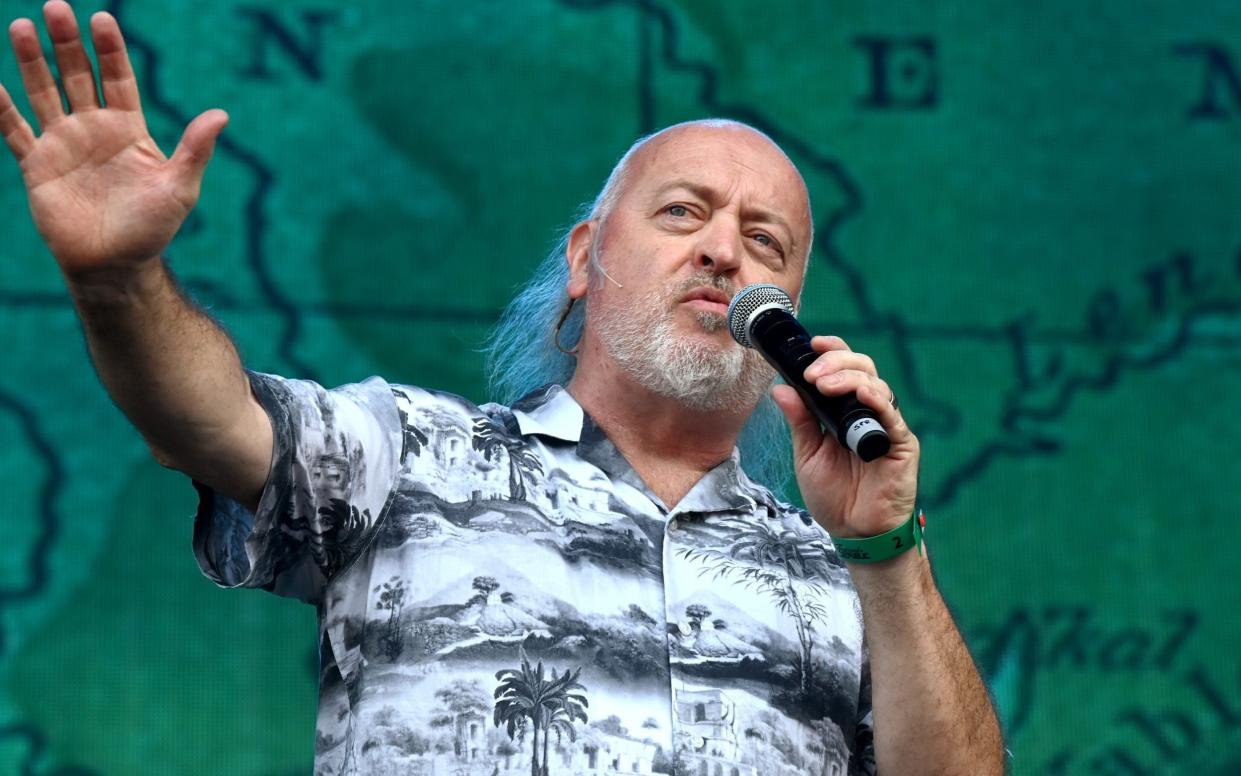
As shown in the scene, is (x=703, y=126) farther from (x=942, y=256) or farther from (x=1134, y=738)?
(x=1134, y=738)

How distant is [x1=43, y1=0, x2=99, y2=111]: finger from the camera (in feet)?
4.80

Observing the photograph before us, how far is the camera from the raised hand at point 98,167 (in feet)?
5.07

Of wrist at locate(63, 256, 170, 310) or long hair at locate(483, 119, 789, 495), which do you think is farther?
long hair at locate(483, 119, 789, 495)

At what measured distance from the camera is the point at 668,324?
2.32 meters

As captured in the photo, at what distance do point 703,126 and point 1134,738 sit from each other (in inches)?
68.7

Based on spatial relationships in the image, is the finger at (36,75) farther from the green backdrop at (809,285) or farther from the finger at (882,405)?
the green backdrop at (809,285)

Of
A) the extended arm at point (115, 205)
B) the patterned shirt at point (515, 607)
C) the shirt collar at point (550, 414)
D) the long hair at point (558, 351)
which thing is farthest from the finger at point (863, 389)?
the long hair at point (558, 351)

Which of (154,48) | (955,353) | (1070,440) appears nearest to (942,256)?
(955,353)

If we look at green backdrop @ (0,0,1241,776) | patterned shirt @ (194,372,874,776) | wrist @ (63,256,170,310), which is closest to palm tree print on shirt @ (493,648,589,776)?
patterned shirt @ (194,372,874,776)

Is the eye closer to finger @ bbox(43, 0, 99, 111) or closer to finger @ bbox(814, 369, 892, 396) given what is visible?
finger @ bbox(814, 369, 892, 396)

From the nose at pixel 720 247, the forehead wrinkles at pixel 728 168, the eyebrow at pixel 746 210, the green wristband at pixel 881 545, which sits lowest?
the green wristband at pixel 881 545

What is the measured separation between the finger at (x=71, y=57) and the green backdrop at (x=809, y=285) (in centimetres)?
176

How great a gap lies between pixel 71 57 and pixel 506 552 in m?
0.77

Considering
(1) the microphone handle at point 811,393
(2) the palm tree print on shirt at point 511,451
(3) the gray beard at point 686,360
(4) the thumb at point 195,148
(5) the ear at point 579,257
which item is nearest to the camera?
(4) the thumb at point 195,148
